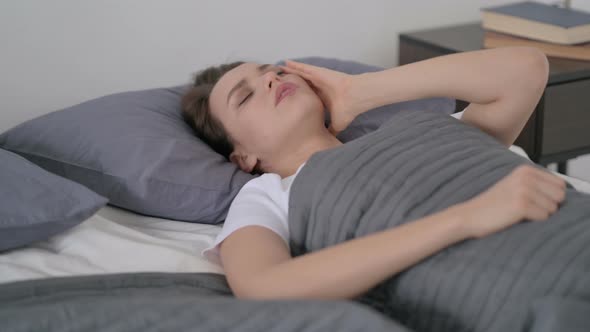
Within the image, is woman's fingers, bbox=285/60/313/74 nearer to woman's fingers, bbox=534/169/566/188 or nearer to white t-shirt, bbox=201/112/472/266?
white t-shirt, bbox=201/112/472/266

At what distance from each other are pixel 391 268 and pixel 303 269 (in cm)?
12

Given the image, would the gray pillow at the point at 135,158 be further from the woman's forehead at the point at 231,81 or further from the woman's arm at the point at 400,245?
the woman's arm at the point at 400,245

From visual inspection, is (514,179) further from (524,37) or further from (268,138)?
(524,37)

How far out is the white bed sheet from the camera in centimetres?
117

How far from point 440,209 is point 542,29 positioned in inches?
43.2

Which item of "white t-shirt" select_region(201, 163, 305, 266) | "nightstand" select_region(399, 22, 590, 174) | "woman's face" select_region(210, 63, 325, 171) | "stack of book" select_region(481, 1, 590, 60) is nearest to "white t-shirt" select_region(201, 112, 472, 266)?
"white t-shirt" select_region(201, 163, 305, 266)

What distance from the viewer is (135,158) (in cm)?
137

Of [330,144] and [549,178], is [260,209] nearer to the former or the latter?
[330,144]

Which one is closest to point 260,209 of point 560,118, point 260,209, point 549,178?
point 260,209

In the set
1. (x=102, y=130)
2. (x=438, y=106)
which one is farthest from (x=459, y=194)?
(x=102, y=130)

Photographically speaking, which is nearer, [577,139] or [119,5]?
[119,5]

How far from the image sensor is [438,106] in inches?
64.2

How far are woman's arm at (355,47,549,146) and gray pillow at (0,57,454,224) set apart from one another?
1.25 feet

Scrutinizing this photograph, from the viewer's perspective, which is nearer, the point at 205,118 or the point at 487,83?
the point at 487,83
